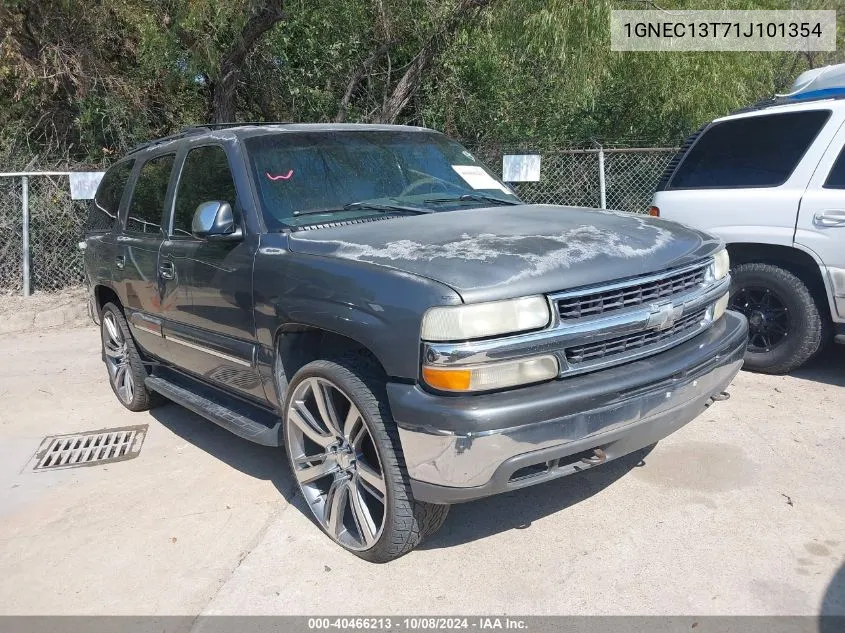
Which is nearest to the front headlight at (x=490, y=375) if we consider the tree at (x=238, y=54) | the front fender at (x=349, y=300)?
the front fender at (x=349, y=300)

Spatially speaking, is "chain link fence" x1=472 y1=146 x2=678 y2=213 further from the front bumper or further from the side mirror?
the front bumper

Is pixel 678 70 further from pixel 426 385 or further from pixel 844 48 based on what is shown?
pixel 844 48

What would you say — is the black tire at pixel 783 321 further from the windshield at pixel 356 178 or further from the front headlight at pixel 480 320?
the front headlight at pixel 480 320

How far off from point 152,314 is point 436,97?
7.01 metres

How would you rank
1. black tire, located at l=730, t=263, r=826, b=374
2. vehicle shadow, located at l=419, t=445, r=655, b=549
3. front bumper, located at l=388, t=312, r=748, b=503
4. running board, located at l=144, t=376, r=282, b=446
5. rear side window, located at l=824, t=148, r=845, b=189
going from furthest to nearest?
black tire, located at l=730, t=263, r=826, b=374
rear side window, located at l=824, t=148, r=845, b=189
running board, located at l=144, t=376, r=282, b=446
vehicle shadow, located at l=419, t=445, r=655, b=549
front bumper, located at l=388, t=312, r=748, b=503

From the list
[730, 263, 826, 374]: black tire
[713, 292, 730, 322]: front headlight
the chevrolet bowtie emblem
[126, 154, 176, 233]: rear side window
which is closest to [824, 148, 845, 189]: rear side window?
[730, 263, 826, 374]: black tire

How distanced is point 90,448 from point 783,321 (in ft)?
15.9

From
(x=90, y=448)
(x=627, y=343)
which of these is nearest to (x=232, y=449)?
(x=90, y=448)

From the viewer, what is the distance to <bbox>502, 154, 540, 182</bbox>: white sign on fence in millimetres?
8570

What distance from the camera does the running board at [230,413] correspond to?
12.0ft

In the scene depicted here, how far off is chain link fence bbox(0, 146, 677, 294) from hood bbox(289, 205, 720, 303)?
5.66 m

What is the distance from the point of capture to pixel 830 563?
298cm

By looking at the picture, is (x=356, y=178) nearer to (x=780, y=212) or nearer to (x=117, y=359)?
(x=117, y=359)

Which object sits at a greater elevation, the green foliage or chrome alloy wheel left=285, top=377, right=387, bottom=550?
the green foliage
